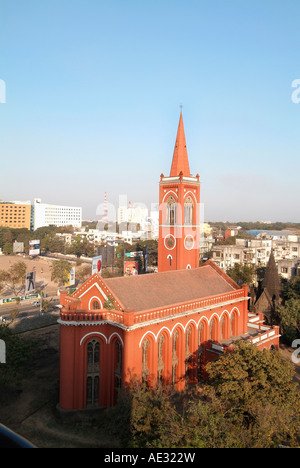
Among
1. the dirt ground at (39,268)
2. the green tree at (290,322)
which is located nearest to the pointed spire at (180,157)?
the green tree at (290,322)

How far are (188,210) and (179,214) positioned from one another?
4.00 feet

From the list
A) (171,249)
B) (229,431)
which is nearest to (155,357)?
(229,431)

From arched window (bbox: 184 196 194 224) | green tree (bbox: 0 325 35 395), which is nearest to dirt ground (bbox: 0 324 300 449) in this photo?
green tree (bbox: 0 325 35 395)

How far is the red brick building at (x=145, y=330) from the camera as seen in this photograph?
20562mm

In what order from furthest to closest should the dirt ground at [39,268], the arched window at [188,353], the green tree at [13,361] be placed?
the dirt ground at [39,268] → the arched window at [188,353] → the green tree at [13,361]

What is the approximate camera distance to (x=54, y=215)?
165250mm

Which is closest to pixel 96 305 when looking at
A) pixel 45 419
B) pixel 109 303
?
pixel 109 303

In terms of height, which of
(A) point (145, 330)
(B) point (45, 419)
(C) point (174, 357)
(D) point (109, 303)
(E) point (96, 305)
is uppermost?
(D) point (109, 303)

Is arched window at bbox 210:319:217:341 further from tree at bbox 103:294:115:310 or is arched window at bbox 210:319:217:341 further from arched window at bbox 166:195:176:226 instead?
arched window at bbox 166:195:176:226

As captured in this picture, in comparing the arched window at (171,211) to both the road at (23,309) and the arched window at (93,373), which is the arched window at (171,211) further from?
the road at (23,309)

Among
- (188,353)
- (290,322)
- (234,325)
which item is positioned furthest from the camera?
(290,322)

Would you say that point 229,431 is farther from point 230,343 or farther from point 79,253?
point 79,253

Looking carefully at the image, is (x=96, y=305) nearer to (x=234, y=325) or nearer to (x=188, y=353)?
(x=188, y=353)

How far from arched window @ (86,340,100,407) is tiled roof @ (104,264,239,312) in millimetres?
3189
